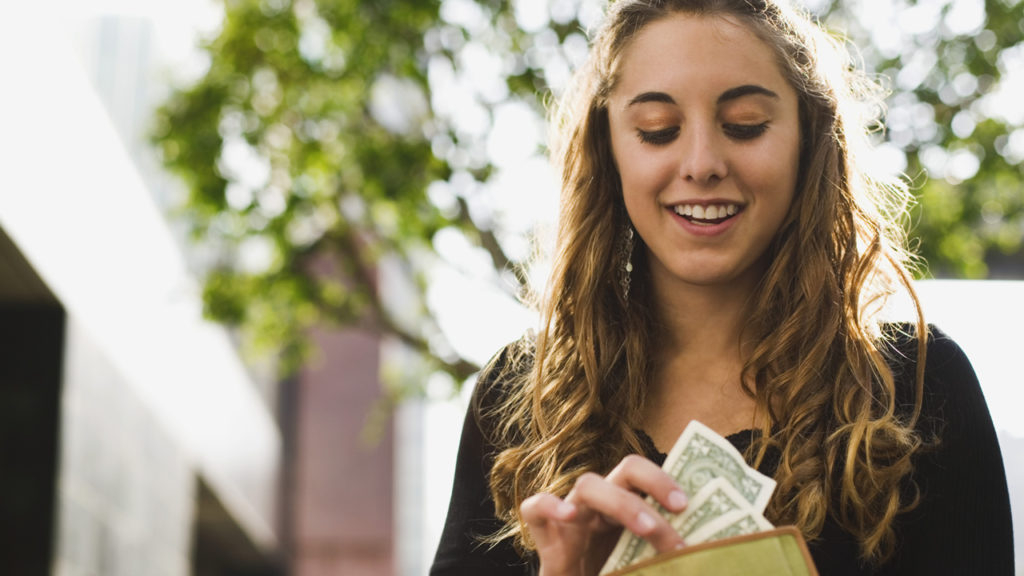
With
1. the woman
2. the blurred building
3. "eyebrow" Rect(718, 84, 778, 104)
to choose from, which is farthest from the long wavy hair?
the blurred building

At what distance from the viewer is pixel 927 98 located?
7.71 m

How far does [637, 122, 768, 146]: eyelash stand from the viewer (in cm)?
197

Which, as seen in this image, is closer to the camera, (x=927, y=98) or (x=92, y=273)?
(x=927, y=98)

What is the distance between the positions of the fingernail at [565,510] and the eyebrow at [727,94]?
0.65 meters

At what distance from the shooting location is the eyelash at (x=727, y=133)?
1.97 metres

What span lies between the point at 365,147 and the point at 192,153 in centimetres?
110

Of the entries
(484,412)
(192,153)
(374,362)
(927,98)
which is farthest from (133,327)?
(374,362)

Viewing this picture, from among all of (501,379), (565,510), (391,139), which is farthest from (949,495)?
(391,139)

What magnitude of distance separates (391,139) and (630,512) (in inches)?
284

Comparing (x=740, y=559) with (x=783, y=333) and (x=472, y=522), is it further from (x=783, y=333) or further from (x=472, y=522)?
(x=472, y=522)

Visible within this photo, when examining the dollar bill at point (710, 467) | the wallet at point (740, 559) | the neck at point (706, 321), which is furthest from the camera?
the neck at point (706, 321)

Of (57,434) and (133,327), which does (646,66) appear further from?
(133,327)

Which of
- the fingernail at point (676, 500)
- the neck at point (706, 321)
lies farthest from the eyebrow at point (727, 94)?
the fingernail at point (676, 500)

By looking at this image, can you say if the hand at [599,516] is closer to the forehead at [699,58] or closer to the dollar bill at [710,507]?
the dollar bill at [710,507]
